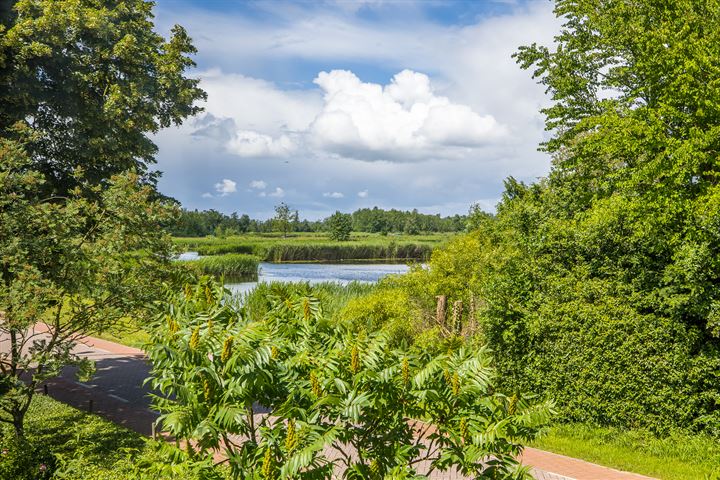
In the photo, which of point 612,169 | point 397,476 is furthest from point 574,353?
point 397,476

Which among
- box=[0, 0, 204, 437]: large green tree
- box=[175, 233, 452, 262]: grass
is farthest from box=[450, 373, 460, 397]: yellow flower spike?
box=[175, 233, 452, 262]: grass

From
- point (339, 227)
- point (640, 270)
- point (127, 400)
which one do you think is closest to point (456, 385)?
point (640, 270)

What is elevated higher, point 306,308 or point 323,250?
point 306,308

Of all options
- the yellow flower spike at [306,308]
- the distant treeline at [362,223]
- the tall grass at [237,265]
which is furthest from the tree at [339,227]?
the yellow flower spike at [306,308]

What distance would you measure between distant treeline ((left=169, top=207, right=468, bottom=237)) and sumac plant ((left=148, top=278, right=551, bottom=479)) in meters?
107

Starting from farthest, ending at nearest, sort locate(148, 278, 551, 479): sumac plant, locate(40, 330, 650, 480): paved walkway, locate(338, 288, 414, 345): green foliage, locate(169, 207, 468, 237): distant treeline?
locate(169, 207, 468, 237): distant treeline → locate(338, 288, 414, 345): green foliage → locate(40, 330, 650, 480): paved walkway → locate(148, 278, 551, 479): sumac plant

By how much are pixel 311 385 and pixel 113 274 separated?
6816mm

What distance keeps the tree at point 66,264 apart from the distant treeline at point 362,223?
10175 centimetres

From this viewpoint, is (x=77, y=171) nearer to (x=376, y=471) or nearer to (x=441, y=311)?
(x=376, y=471)

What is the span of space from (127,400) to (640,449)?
12.1 m

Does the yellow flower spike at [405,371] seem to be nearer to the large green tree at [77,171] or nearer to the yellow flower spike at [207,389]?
the yellow flower spike at [207,389]

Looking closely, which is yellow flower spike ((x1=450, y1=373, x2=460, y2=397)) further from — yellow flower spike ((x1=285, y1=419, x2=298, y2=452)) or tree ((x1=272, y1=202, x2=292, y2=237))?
tree ((x1=272, y1=202, x2=292, y2=237))

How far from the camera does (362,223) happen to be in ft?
454

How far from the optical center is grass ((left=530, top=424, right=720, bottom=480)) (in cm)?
1048
